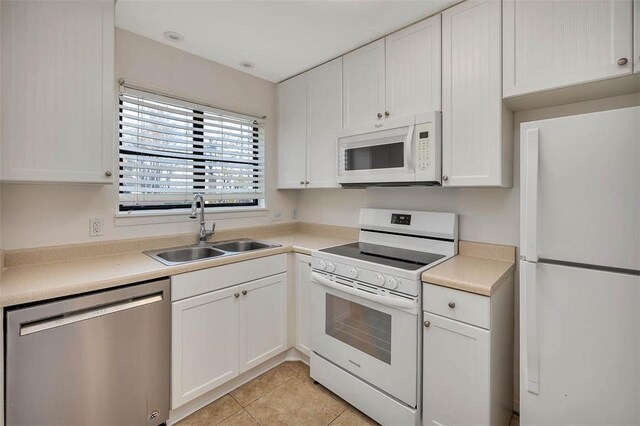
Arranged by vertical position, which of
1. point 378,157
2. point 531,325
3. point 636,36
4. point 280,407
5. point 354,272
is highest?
point 636,36

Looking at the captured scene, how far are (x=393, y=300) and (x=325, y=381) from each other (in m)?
0.88

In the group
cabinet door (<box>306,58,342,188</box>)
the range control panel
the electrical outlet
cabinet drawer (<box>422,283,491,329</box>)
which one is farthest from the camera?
cabinet door (<box>306,58,342,188</box>)

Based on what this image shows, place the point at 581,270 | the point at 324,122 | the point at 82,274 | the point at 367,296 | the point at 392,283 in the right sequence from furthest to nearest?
the point at 324,122, the point at 367,296, the point at 392,283, the point at 82,274, the point at 581,270

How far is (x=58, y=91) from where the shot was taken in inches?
60.3

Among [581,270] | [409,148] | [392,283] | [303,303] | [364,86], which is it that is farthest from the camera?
[303,303]

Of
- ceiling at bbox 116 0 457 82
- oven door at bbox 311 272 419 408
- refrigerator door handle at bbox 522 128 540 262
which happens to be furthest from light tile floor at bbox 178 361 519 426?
ceiling at bbox 116 0 457 82

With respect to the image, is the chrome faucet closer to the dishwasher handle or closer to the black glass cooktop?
the dishwasher handle

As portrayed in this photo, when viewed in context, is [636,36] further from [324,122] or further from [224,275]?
[224,275]

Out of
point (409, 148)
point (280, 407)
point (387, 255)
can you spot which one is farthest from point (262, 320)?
point (409, 148)

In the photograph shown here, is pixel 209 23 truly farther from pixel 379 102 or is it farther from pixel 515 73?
pixel 515 73

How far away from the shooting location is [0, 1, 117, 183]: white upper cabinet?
4.65 ft

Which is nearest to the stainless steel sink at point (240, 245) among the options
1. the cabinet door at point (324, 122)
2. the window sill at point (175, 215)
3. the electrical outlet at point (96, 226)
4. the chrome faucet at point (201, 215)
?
the chrome faucet at point (201, 215)

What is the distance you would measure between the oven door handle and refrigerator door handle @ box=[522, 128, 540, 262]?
1.99 ft

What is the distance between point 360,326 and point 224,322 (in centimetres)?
89
